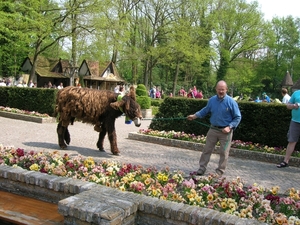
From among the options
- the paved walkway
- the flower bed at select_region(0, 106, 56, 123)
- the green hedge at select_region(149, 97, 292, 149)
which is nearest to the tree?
the flower bed at select_region(0, 106, 56, 123)

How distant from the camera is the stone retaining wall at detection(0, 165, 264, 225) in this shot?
3.27 m

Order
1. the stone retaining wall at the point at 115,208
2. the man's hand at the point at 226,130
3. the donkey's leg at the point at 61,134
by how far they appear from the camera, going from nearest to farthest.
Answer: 1. the stone retaining wall at the point at 115,208
2. the man's hand at the point at 226,130
3. the donkey's leg at the point at 61,134

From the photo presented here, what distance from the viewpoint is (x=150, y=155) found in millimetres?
8984

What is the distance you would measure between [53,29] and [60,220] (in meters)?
25.7

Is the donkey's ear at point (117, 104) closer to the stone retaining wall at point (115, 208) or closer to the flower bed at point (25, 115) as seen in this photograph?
the stone retaining wall at point (115, 208)

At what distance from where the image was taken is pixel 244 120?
10.3 metres

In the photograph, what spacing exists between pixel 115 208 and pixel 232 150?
6863 mm

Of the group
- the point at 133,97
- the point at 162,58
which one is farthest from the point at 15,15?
the point at 162,58

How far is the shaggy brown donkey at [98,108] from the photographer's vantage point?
8141mm

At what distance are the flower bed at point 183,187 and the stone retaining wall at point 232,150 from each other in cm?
398

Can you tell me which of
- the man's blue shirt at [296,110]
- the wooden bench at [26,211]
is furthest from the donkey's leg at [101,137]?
the man's blue shirt at [296,110]

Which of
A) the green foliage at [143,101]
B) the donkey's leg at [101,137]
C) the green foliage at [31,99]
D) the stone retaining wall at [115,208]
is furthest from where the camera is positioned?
the green foliage at [143,101]

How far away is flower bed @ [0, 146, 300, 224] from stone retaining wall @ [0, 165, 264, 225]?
640 millimetres

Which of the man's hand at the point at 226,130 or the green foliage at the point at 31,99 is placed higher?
the green foliage at the point at 31,99
